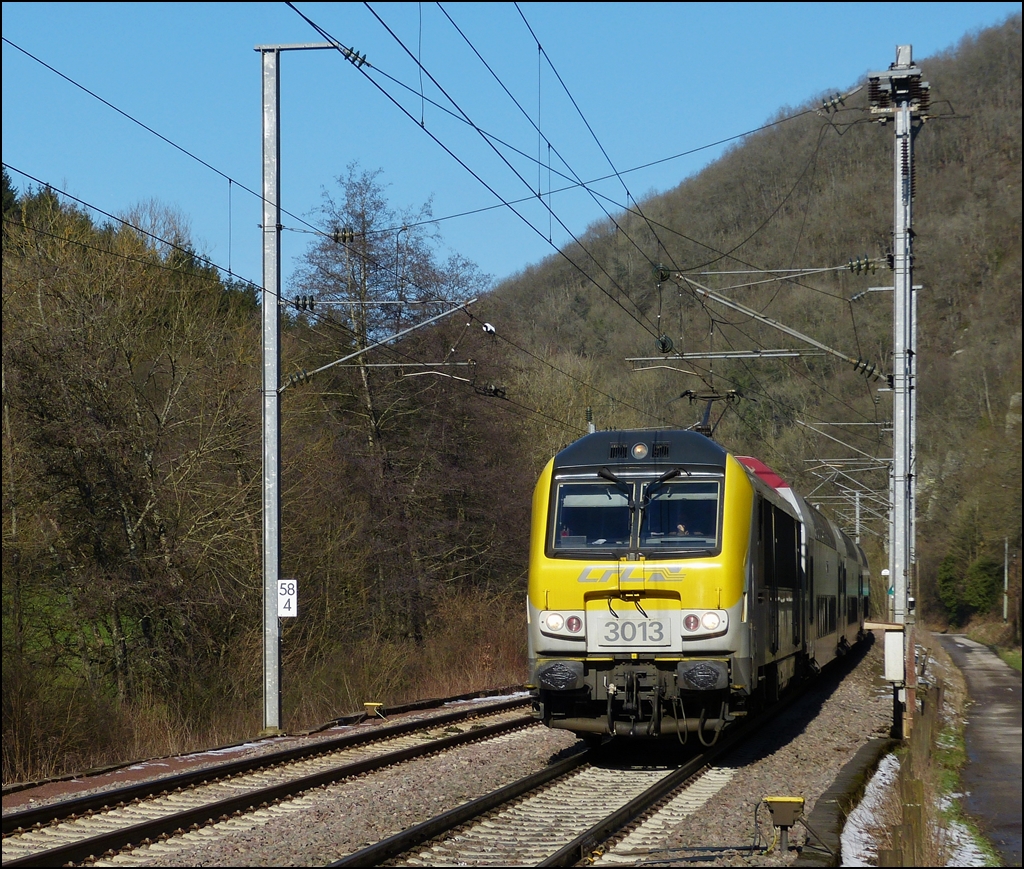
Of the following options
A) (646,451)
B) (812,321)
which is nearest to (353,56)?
(646,451)

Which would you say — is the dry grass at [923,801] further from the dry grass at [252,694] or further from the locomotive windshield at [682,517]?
the dry grass at [252,694]

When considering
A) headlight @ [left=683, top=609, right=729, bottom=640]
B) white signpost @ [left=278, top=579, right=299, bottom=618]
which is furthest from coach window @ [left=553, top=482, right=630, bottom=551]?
white signpost @ [left=278, top=579, right=299, bottom=618]

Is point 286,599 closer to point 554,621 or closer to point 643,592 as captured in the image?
point 554,621

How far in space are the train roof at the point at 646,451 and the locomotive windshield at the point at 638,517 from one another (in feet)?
0.72

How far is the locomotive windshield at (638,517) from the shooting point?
11.9m

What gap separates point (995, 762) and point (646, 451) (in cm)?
650

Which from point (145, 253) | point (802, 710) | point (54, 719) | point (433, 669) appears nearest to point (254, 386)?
point (145, 253)

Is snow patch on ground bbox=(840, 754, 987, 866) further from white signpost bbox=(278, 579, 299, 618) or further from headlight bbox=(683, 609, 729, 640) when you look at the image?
white signpost bbox=(278, 579, 299, 618)

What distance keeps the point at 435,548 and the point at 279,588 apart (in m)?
13.7

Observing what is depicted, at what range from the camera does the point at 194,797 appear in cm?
1038

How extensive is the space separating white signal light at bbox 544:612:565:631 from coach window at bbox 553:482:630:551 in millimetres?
673

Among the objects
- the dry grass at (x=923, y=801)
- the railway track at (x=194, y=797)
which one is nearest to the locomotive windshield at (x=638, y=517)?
the dry grass at (x=923, y=801)

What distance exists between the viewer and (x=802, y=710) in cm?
1845

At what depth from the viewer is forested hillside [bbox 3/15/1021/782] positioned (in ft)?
64.1
